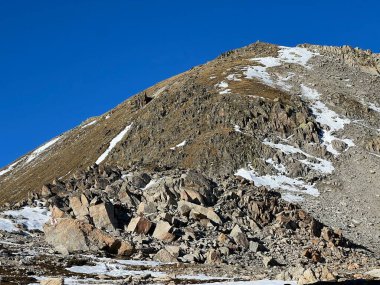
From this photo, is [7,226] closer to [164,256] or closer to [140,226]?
[140,226]

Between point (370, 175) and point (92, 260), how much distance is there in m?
61.1

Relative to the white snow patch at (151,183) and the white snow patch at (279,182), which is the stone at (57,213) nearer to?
the white snow patch at (151,183)

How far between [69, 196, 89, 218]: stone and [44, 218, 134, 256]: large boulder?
7.40 metres

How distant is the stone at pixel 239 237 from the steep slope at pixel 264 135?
70.1 feet

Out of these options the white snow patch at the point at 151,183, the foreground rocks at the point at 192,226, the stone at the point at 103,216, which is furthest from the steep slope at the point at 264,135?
the stone at the point at 103,216

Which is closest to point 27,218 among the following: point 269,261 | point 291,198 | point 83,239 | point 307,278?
point 83,239

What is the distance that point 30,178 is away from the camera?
5027 inches

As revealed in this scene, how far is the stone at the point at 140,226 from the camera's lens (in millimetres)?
57781

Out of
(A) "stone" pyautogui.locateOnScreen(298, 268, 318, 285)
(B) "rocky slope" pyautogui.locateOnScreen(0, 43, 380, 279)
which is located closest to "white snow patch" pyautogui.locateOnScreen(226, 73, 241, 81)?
(B) "rocky slope" pyautogui.locateOnScreen(0, 43, 380, 279)

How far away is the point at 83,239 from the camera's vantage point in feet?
170

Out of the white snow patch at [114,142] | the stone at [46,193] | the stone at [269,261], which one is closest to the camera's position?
the stone at [269,261]

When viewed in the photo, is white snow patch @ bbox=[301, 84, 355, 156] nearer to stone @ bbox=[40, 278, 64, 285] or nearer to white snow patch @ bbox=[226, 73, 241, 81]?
white snow patch @ bbox=[226, 73, 241, 81]

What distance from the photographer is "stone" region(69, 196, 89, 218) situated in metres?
61.2

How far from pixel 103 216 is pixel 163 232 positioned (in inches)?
290
